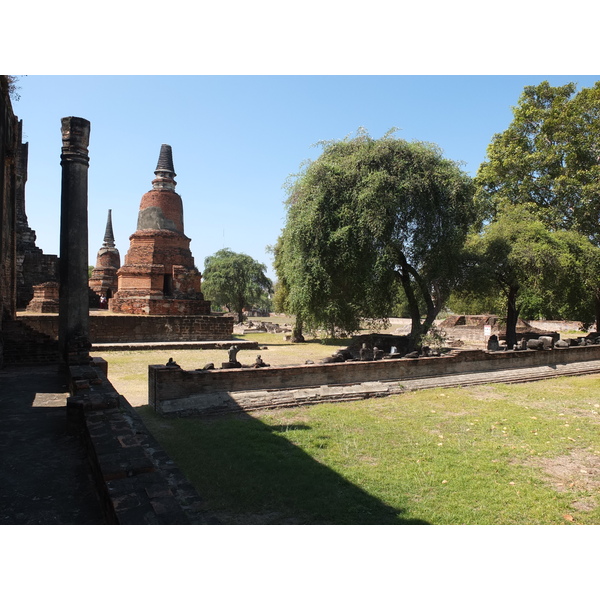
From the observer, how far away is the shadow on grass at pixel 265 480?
3732 millimetres

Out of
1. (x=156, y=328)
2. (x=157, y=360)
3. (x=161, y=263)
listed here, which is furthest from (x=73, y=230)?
(x=161, y=263)

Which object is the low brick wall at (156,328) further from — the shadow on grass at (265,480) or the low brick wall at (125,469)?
the low brick wall at (125,469)

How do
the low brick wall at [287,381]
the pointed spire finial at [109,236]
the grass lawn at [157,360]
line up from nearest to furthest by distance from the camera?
the low brick wall at [287,381]
the grass lawn at [157,360]
the pointed spire finial at [109,236]

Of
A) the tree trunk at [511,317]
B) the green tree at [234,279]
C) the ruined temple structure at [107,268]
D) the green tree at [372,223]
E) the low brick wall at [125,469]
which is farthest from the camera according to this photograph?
the green tree at [234,279]

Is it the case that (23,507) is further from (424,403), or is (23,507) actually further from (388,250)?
(388,250)

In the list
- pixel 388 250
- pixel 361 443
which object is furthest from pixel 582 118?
pixel 361 443

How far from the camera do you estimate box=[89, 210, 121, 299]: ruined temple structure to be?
89.5ft

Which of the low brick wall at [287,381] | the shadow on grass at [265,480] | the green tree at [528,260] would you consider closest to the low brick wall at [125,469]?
the shadow on grass at [265,480]

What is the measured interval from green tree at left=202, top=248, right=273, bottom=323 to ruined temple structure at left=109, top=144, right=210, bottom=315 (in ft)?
46.3

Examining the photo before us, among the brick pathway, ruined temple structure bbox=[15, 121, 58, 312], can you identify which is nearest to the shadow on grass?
the brick pathway

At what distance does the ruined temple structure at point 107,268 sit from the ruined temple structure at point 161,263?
751cm

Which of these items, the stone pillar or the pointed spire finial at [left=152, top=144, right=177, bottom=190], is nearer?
the stone pillar

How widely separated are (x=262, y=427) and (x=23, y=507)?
3922 mm

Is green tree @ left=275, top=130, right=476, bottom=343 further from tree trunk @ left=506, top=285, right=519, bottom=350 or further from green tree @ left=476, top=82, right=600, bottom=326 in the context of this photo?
green tree @ left=476, top=82, right=600, bottom=326
